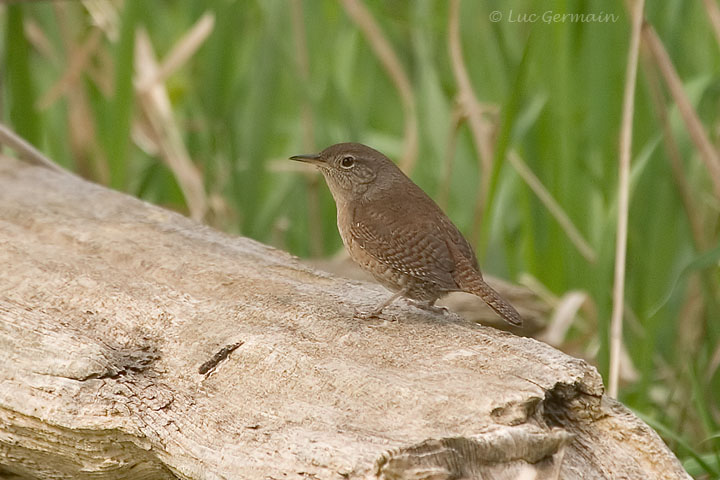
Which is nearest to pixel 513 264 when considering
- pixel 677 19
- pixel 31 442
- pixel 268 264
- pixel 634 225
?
pixel 634 225

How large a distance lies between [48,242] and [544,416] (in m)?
1.67

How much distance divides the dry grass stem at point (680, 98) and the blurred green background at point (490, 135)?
0.08 ft

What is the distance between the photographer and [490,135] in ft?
14.2

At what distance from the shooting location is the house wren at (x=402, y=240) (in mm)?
2865

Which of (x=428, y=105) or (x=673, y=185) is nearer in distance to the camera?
(x=673, y=185)

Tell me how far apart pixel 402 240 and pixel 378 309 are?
0.30 metres

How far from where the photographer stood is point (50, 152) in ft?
17.6

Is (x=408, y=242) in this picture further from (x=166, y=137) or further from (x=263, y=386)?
(x=166, y=137)

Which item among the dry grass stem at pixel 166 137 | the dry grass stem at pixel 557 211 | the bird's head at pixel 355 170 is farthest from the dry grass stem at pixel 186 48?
the dry grass stem at pixel 557 211

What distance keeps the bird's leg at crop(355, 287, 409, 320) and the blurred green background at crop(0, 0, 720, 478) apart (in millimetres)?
919

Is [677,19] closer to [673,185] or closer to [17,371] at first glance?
[673,185]

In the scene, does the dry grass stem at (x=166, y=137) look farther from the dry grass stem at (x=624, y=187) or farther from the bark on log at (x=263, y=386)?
the dry grass stem at (x=624, y=187)

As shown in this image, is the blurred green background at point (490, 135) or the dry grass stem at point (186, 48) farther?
the dry grass stem at point (186, 48)

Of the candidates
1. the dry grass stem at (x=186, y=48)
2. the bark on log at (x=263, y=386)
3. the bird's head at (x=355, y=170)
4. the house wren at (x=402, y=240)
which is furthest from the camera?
the dry grass stem at (x=186, y=48)
